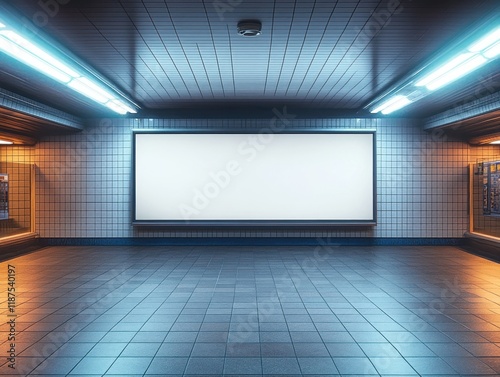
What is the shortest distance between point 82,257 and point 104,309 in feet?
11.5

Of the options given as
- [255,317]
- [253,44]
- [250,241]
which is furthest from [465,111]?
[255,317]

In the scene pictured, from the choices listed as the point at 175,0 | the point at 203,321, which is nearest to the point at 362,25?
the point at 175,0

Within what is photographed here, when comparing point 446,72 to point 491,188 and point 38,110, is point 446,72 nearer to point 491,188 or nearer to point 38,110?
point 491,188

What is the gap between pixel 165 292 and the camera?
16.0 ft

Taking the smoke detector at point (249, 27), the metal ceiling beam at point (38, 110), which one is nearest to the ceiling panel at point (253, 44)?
the smoke detector at point (249, 27)

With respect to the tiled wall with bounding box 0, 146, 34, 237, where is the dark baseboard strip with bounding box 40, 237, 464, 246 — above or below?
below

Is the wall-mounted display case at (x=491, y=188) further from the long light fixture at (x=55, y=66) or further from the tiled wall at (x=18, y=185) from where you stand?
the tiled wall at (x=18, y=185)

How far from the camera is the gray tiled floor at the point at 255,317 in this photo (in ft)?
9.48

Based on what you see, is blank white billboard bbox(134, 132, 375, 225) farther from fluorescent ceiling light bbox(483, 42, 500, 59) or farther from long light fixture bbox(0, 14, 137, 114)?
fluorescent ceiling light bbox(483, 42, 500, 59)

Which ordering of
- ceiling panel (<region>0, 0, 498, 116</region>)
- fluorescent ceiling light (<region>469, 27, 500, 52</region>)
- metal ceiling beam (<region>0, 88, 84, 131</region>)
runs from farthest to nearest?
metal ceiling beam (<region>0, 88, 84, 131</region>) < fluorescent ceiling light (<region>469, 27, 500, 52</region>) < ceiling panel (<region>0, 0, 498, 116</region>)

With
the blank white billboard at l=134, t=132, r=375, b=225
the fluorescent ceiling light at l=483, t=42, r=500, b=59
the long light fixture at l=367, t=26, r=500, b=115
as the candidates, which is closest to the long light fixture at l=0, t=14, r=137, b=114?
the blank white billboard at l=134, t=132, r=375, b=225

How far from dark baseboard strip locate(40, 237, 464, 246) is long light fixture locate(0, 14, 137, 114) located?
322 cm

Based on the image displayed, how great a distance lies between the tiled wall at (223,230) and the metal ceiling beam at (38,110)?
62 centimetres

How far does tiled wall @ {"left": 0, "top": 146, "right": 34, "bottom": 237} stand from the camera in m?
8.41
